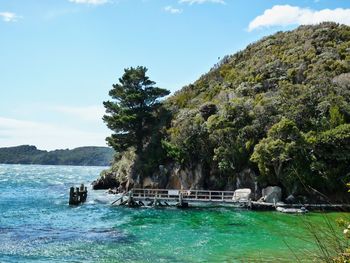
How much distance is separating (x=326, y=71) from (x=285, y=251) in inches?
1508

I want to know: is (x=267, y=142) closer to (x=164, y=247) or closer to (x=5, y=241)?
(x=164, y=247)

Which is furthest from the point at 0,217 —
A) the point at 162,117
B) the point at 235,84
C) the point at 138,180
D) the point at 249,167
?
the point at 235,84

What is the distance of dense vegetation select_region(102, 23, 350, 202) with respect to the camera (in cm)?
3528

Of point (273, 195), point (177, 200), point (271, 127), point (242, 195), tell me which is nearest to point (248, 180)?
point (242, 195)

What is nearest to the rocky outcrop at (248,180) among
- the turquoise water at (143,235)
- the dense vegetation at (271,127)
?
the dense vegetation at (271,127)

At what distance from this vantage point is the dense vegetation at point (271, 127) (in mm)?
35281

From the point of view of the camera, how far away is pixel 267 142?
3628 centimetres

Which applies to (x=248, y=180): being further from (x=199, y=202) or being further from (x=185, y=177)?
(x=185, y=177)

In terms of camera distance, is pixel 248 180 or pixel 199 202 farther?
pixel 248 180

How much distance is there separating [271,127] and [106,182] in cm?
3136

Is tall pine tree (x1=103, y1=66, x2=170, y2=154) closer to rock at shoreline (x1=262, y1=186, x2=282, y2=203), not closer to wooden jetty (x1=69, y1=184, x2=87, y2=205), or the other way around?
wooden jetty (x1=69, y1=184, x2=87, y2=205)

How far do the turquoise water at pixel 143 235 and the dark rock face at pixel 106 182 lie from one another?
2433cm

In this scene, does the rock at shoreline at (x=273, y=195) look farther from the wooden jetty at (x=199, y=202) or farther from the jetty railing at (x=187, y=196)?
the jetty railing at (x=187, y=196)

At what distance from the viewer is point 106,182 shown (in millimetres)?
61094
